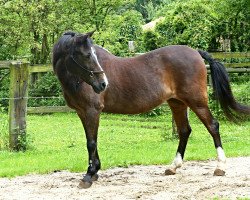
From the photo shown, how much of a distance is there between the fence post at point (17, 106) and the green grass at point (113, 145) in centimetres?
21

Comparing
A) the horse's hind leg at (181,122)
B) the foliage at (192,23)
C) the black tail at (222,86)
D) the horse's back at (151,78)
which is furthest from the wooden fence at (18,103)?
the foliage at (192,23)

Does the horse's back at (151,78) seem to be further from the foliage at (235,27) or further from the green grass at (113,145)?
the foliage at (235,27)

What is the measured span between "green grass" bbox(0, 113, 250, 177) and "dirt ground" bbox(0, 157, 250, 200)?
51 cm

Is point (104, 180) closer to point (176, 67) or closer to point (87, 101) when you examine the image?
point (87, 101)

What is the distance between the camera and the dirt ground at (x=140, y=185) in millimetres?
5762

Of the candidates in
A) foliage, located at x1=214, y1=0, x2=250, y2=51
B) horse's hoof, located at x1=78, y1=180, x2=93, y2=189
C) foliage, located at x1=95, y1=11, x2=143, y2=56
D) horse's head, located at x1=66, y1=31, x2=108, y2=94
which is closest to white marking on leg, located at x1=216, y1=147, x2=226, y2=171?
horse's hoof, located at x1=78, y1=180, x2=93, y2=189

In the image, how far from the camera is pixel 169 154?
28.2 ft

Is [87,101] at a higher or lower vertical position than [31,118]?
higher

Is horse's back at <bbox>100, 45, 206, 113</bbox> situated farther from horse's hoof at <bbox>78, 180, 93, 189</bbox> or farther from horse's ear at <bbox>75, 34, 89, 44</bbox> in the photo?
horse's hoof at <bbox>78, 180, 93, 189</bbox>

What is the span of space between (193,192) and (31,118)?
11.3 metres

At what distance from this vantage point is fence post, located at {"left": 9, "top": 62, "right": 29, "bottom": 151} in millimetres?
8891

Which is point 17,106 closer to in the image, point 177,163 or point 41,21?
point 177,163

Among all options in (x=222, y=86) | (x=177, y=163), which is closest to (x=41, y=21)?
(x=222, y=86)

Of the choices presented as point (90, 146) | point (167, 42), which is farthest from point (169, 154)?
point (167, 42)
